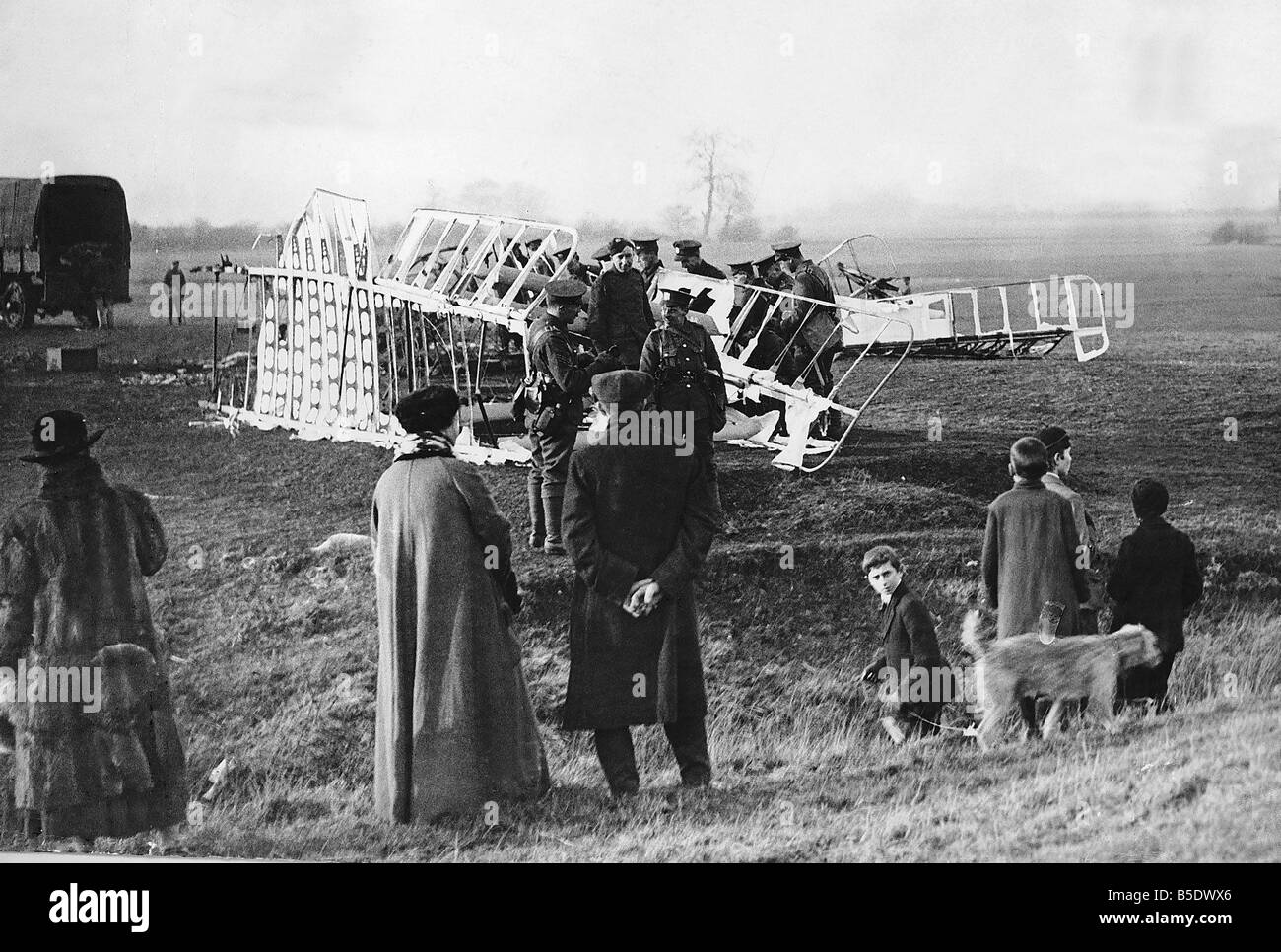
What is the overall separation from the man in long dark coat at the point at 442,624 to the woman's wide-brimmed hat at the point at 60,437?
1778 mm

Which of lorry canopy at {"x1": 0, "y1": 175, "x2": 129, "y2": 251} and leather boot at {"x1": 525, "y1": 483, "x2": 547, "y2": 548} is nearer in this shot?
leather boot at {"x1": 525, "y1": 483, "x2": 547, "y2": 548}

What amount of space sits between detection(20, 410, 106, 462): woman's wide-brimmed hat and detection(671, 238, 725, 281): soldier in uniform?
3.14 m

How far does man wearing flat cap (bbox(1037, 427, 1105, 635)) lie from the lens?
7.77 m

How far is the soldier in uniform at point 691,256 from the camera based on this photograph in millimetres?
8289

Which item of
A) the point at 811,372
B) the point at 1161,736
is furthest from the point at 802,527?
the point at 1161,736

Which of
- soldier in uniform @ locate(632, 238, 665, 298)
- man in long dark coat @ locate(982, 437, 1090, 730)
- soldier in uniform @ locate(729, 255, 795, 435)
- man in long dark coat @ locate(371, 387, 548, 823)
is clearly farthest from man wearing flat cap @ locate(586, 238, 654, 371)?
man in long dark coat @ locate(982, 437, 1090, 730)

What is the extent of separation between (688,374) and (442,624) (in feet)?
5.80

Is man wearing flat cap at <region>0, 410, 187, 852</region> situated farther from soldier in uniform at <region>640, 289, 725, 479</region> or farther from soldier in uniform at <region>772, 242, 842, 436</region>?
soldier in uniform at <region>772, 242, 842, 436</region>

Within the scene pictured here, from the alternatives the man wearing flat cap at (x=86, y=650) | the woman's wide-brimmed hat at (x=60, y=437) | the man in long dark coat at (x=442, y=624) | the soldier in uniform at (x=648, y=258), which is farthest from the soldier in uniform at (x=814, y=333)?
the woman's wide-brimmed hat at (x=60, y=437)

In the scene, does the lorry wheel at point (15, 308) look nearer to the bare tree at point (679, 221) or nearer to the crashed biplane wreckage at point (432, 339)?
the crashed biplane wreckage at point (432, 339)

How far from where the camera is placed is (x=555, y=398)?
25.6 ft

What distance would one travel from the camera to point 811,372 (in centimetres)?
827

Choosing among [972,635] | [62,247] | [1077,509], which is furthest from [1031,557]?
[62,247]
